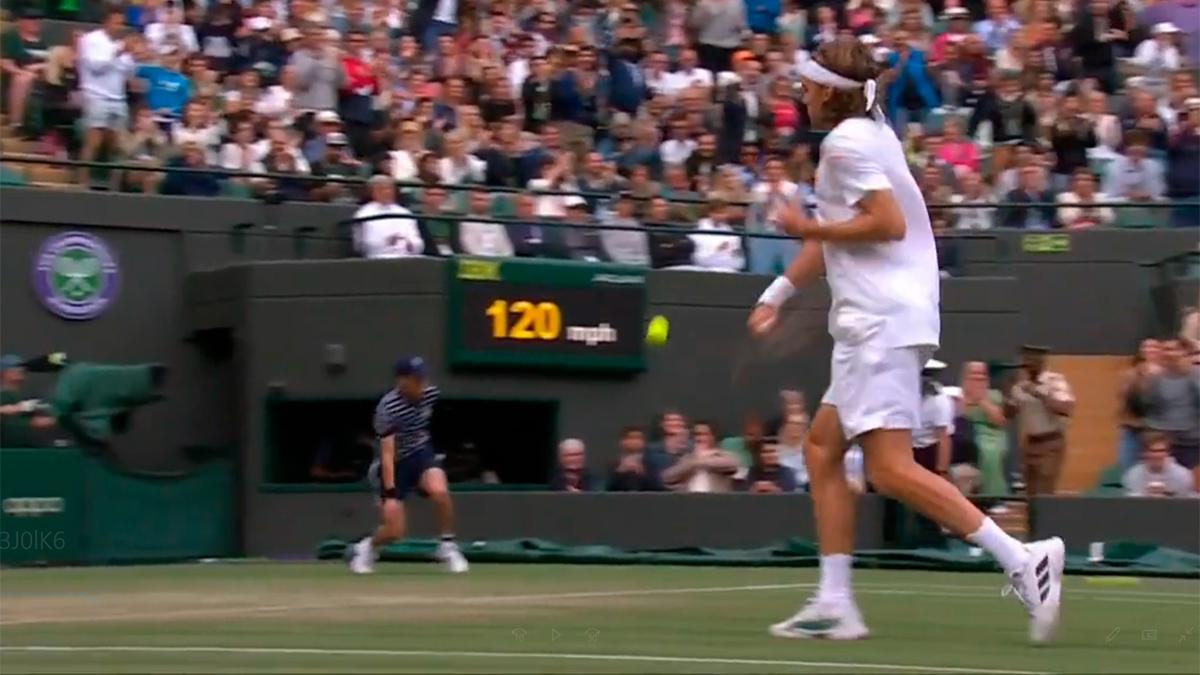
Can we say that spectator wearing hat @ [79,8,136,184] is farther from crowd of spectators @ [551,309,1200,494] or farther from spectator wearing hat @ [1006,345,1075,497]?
spectator wearing hat @ [1006,345,1075,497]

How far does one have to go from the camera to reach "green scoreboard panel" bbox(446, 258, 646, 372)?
20.4 meters

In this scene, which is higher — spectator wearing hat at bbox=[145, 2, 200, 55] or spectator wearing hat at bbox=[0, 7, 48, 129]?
spectator wearing hat at bbox=[145, 2, 200, 55]

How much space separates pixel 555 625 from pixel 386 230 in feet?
35.4

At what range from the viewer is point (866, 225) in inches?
327

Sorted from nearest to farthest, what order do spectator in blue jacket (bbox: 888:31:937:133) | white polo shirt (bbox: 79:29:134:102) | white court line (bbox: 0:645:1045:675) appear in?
white court line (bbox: 0:645:1045:675)
white polo shirt (bbox: 79:29:134:102)
spectator in blue jacket (bbox: 888:31:937:133)

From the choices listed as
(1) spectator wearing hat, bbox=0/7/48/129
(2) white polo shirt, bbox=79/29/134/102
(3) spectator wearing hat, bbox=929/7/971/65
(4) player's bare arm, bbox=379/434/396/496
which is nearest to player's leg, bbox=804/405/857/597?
(4) player's bare arm, bbox=379/434/396/496

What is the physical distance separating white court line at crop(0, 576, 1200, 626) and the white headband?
392 cm

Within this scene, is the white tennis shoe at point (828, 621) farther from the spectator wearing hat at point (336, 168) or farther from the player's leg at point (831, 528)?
the spectator wearing hat at point (336, 168)

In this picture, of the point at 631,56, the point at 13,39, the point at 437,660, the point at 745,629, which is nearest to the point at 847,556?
the point at 745,629

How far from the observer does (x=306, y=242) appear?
67.9ft

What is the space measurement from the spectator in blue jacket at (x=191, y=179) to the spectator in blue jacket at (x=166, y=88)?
32 cm

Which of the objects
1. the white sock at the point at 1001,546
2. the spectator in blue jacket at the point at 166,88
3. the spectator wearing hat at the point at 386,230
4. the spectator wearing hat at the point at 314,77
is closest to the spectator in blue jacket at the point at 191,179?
the spectator in blue jacket at the point at 166,88

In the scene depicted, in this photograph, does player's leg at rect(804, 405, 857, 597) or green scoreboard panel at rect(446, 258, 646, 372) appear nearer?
player's leg at rect(804, 405, 857, 597)

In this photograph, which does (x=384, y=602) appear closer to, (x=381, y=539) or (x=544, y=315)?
(x=381, y=539)
